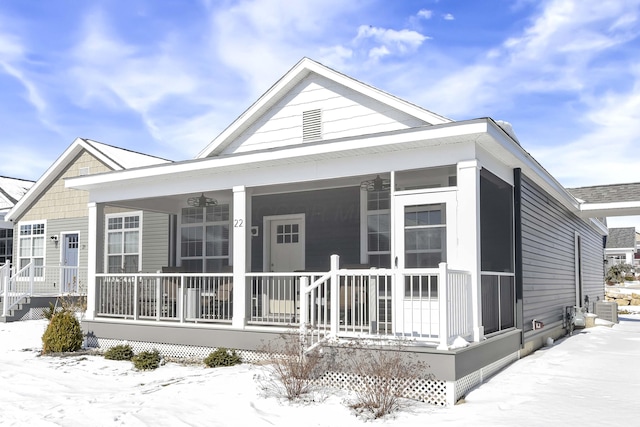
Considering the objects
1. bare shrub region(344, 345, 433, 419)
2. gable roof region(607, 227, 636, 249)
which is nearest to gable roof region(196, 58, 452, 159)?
bare shrub region(344, 345, 433, 419)

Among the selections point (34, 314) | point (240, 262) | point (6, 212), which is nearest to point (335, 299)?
point (240, 262)

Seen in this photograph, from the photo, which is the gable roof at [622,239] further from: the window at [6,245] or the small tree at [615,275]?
the window at [6,245]

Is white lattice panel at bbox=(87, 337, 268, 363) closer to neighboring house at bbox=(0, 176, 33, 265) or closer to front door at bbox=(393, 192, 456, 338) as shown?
front door at bbox=(393, 192, 456, 338)

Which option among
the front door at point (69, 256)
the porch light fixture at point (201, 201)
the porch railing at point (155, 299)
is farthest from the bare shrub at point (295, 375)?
the front door at point (69, 256)

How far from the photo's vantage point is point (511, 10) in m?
11.9

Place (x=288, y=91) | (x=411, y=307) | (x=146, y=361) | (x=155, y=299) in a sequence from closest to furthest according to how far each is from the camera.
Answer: (x=411, y=307) < (x=146, y=361) < (x=155, y=299) < (x=288, y=91)

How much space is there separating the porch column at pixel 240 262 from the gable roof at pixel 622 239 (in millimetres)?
46148

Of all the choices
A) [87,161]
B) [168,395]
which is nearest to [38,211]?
[87,161]

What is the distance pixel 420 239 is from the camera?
323 inches

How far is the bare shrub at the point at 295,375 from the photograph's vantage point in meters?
7.00

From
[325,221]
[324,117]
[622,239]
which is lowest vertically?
[325,221]

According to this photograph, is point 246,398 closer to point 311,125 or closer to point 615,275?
point 311,125

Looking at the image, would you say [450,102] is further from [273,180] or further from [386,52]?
[273,180]

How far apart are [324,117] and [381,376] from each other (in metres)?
6.44
